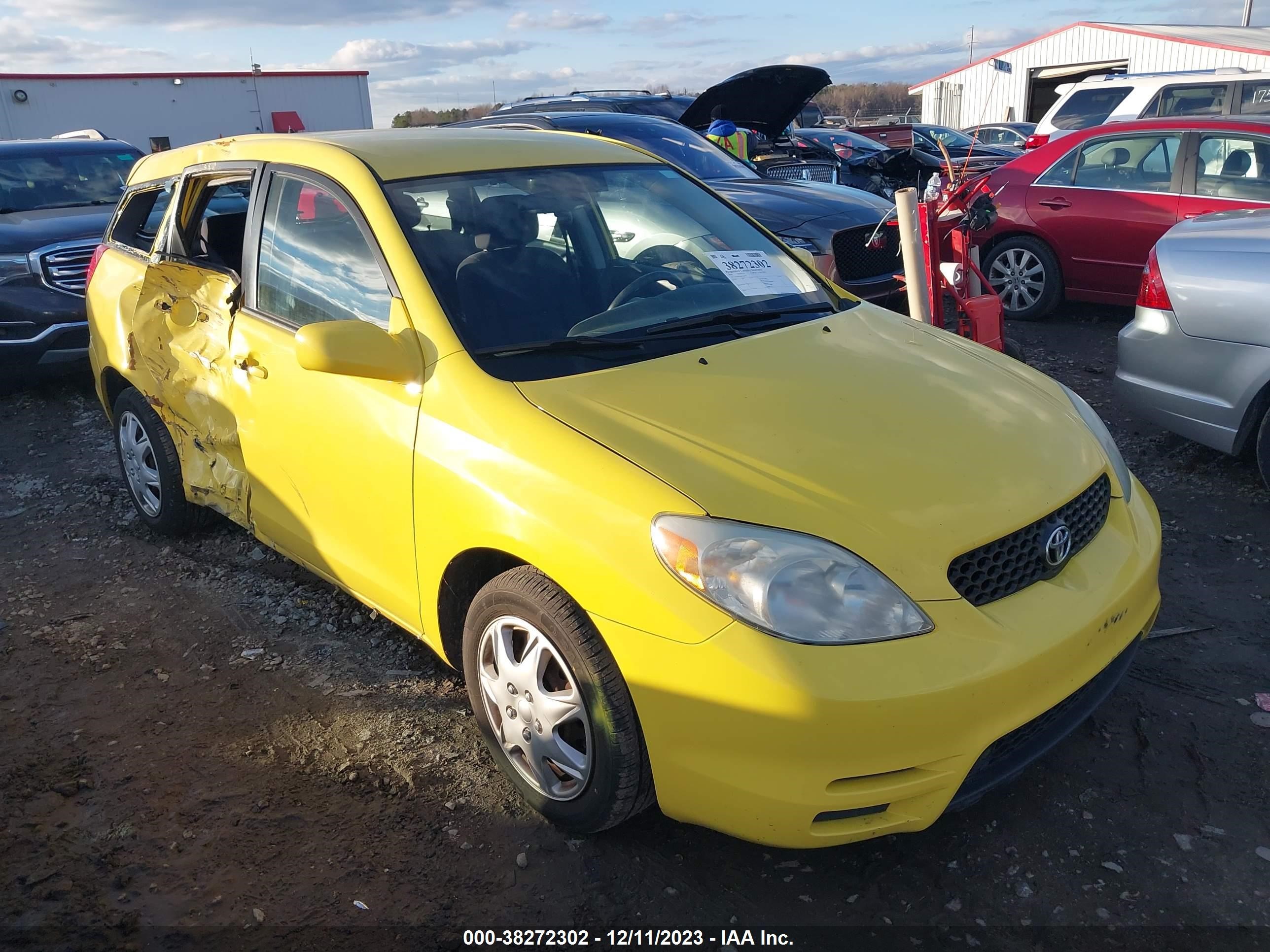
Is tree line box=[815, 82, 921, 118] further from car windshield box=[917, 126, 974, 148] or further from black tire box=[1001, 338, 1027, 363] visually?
black tire box=[1001, 338, 1027, 363]

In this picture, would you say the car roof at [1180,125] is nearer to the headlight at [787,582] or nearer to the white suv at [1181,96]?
the white suv at [1181,96]

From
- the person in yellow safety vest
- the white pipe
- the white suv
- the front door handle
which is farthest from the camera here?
the person in yellow safety vest

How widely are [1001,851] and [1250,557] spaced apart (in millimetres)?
2174

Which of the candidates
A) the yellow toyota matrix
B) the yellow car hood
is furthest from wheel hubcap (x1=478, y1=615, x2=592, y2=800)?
the yellow car hood

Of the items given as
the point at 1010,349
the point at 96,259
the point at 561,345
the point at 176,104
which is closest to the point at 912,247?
the point at 1010,349

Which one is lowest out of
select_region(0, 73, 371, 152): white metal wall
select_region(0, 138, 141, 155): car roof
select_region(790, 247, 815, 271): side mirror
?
select_region(790, 247, 815, 271): side mirror

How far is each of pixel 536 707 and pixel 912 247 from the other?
3.34 meters

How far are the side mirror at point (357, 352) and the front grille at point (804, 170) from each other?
7379mm

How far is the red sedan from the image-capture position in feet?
22.2

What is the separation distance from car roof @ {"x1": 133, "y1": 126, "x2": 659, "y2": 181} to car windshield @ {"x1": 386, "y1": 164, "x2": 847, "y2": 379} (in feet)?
0.17

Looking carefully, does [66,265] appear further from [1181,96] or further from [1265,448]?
[1181,96]

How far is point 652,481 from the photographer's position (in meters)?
2.24

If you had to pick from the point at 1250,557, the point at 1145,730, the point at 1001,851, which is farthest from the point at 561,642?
the point at 1250,557

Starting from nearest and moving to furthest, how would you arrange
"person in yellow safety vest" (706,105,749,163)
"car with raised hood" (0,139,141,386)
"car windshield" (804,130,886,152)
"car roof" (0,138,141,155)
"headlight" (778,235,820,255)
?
"headlight" (778,235,820,255) < "car with raised hood" (0,139,141,386) < "car roof" (0,138,141,155) < "person in yellow safety vest" (706,105,749,163) < "car windshield" (804,130,886,152)
